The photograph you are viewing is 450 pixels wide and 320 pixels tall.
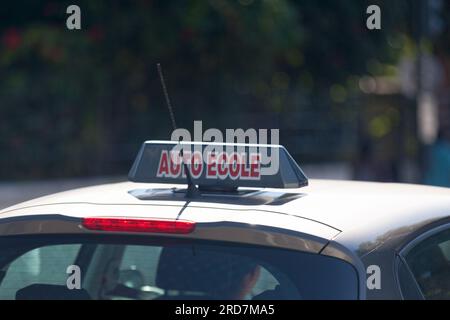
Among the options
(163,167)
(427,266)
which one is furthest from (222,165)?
(427,266)

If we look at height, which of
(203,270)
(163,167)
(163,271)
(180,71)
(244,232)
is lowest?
(163,271)

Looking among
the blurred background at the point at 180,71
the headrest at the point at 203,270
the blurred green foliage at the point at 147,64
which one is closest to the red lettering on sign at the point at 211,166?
the headrest at the point at 203,270

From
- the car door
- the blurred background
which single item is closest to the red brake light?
the car door

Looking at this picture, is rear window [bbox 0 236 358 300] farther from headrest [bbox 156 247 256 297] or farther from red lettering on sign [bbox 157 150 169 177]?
red lettering on sign [bbox 157 150 169 177]

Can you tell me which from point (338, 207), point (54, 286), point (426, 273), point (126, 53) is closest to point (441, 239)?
point (426, 273)

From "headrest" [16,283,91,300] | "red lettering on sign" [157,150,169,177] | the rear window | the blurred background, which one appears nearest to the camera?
the rear window

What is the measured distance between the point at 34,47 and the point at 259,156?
14.8 metres

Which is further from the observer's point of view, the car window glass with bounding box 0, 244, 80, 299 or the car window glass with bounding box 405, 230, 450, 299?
the car window glass with bounding box 0, 244, 80, 299

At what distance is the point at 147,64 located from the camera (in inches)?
703

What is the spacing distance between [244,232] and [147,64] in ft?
50.2

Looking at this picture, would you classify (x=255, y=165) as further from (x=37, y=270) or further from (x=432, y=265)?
(x=37, y=270)

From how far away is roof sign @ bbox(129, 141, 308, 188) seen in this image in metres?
2.94

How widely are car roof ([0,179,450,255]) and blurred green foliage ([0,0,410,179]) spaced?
13.0 m

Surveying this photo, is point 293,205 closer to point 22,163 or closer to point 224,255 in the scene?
point 224,255
